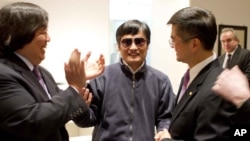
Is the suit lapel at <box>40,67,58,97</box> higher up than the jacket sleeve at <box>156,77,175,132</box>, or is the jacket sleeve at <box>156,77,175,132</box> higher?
the suit lapel at <box>40,67,58,97</box>

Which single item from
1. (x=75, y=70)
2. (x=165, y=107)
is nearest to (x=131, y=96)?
(x=165, y=107)

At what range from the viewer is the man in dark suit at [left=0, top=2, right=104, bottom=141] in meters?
1.15

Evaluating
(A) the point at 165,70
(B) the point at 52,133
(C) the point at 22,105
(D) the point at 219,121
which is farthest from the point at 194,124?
(A) the point at 165,70

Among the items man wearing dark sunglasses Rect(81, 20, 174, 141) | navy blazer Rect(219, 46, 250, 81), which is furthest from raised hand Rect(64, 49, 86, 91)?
navy blazer Rect(219, 46, 250, 81)

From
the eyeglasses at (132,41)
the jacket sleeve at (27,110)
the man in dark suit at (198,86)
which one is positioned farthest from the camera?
the eyeglasses at (132,41)

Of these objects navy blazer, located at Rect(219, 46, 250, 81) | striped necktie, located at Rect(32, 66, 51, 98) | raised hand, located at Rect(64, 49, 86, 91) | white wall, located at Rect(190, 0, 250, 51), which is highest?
raised hand, located at Rect(64, 49, 86, 91)

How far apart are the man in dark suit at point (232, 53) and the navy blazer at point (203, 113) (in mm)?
2437

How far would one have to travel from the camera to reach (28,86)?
4.15 feet

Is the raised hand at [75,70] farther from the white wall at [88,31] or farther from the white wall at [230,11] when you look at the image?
the white wall at [230,11]

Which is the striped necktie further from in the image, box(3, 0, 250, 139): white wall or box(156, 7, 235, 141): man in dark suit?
box(3, 0, 250, 139): white wall

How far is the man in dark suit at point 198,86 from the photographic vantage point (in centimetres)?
125

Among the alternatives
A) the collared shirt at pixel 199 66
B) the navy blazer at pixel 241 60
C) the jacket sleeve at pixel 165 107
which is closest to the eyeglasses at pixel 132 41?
the jacket sleeve at pixel 165 107

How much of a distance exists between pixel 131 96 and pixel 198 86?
1.95 ft

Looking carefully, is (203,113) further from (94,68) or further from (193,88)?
(94,68)
